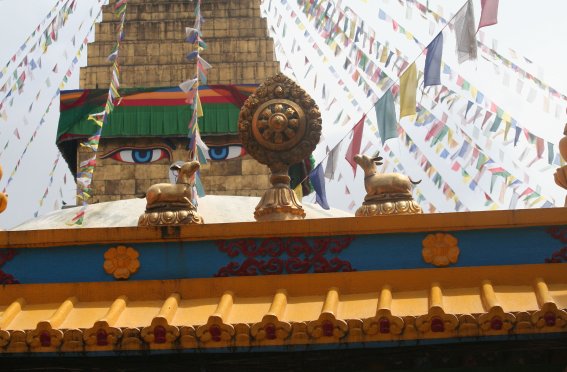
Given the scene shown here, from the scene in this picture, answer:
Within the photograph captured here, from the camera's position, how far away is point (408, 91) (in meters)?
14.4

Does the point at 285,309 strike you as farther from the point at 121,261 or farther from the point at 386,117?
the point at 386,117

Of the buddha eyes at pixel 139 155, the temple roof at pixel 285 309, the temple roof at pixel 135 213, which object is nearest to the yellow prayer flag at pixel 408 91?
the temple roof at pixel 285 309

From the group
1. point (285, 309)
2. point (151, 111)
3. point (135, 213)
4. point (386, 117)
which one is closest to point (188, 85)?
point (135, 213)

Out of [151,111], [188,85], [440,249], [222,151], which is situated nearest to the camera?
[440,249]

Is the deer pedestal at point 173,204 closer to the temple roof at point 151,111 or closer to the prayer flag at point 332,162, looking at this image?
the prayer flag at point 332,162

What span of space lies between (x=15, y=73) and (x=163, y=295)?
13.8 meters

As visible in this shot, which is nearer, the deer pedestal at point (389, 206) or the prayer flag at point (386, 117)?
the deer pedestal at point (389, 206)

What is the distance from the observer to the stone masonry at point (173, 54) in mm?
29344

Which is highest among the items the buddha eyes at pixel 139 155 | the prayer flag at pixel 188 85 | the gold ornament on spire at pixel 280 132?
the buddha eyes at pixel 139 155

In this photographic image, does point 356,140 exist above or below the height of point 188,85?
below

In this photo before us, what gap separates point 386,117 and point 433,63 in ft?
3.01

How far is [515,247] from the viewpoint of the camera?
9.91 m

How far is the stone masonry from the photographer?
1155 inches

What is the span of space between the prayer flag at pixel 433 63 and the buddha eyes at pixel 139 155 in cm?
1523
